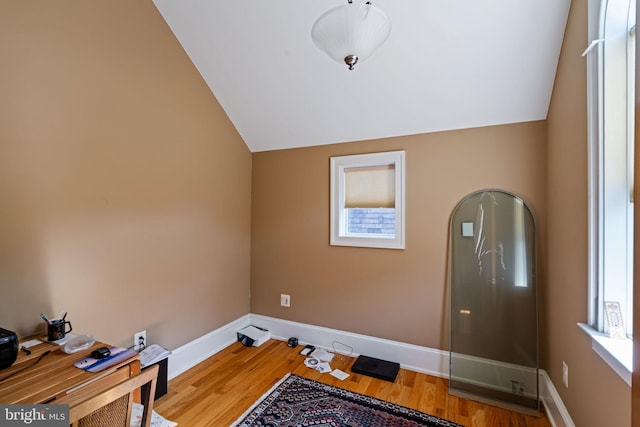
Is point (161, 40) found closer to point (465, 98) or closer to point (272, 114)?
point (272, 114)

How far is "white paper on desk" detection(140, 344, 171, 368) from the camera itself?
191 cm

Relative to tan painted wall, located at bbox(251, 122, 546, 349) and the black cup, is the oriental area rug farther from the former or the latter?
the black cup

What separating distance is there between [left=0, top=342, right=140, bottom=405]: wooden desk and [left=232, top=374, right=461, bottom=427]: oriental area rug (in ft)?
3.04

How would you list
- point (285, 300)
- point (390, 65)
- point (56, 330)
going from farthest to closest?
1. point (285, 300)
2. point (390, 65)
3. point (56, 330)

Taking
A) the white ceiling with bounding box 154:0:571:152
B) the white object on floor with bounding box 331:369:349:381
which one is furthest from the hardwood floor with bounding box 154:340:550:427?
the white ceiling with bounding box 154:0:571:152

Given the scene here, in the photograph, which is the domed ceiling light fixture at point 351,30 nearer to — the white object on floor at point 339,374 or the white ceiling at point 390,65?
the white ceiling at point 390,65

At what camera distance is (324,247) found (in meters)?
2.81

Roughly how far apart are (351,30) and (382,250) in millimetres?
1828

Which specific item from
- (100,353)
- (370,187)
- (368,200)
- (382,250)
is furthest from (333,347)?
(100,353)

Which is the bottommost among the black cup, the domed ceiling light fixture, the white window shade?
the black cup

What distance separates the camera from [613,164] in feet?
4.16

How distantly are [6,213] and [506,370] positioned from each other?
327 cm

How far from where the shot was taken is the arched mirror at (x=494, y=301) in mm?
2029

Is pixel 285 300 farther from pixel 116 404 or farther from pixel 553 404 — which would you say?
pixel 553 404
